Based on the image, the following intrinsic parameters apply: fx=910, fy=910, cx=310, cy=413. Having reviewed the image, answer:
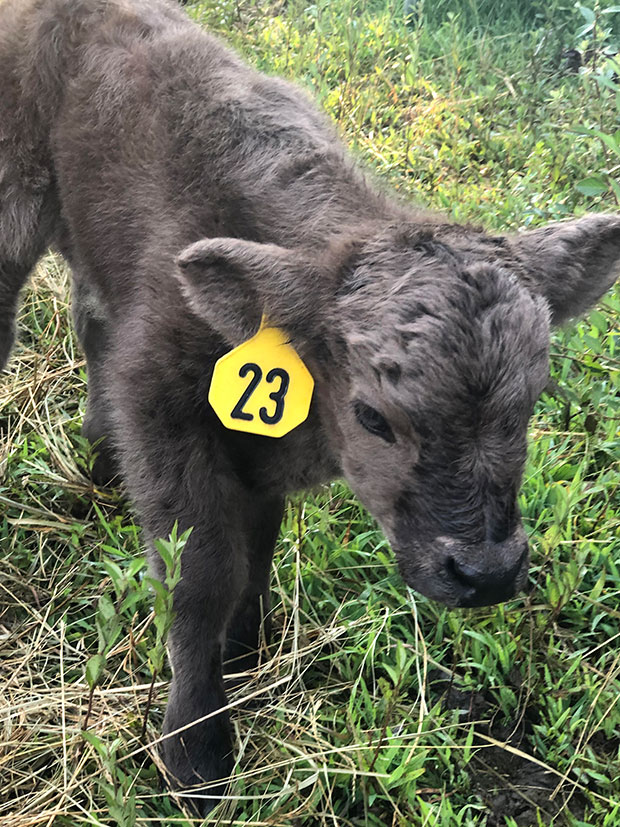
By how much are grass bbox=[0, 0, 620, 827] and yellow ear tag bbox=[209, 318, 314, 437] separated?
21.3 inches

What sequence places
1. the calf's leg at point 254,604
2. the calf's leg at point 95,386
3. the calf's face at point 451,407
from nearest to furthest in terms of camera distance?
the calf's face at point 451,407, the calf's leg at point 254,604, the calf's leg at point 95,386

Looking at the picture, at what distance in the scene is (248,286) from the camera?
2.53m

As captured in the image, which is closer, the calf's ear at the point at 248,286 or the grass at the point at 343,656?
the calf's ear at the point at 248,286

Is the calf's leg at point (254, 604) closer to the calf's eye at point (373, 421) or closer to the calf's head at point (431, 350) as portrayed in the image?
the calf's head at point (431, 350)

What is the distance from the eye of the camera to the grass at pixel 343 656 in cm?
282

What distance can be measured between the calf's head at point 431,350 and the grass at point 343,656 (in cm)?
45

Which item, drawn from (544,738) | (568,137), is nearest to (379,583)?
(544,738)

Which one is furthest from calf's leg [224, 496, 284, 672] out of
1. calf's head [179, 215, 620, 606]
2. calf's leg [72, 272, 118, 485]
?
calf's leg [72, 272, 118, 485]

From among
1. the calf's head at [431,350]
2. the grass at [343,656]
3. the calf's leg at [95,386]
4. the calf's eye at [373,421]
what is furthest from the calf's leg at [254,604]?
the calf's leg at [95,386]

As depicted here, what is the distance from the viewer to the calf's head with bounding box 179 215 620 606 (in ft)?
7.25

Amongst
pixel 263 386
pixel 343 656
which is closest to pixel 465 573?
pixel 263 386

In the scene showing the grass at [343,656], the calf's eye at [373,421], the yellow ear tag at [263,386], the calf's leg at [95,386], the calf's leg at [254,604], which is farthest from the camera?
the calf's leg at [95,386]

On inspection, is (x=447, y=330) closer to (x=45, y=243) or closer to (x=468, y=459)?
(x=468, y=459)

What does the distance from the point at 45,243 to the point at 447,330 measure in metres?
2.12
